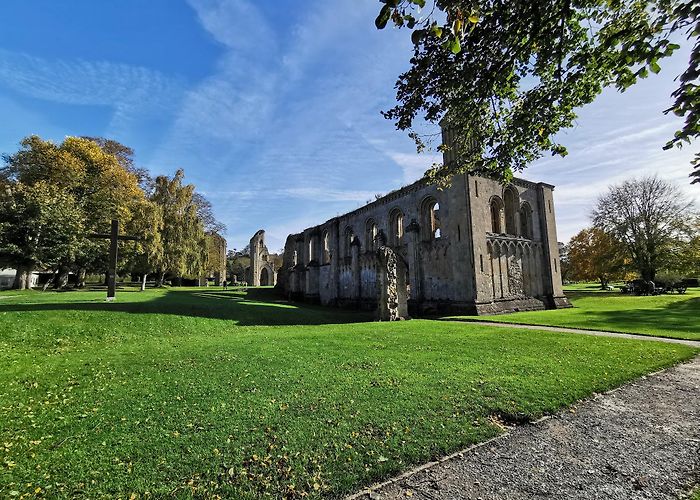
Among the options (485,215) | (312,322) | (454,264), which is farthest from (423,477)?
(485,215)

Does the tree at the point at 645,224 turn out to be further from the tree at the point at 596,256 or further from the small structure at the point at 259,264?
the small structure at the point at 259,264

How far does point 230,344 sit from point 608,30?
9838mm

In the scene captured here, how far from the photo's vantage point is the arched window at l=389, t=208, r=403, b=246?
24188 millimetres

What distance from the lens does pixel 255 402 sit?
4.65m

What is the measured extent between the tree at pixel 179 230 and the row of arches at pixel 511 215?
88.1ft

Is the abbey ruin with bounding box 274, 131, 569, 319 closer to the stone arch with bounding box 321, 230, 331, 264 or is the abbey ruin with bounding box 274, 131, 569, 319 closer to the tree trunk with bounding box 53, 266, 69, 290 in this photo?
the stone arch with bounding box 321, 230, 331, 264

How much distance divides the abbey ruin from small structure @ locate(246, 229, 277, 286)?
2694cm

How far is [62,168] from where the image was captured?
23.9m

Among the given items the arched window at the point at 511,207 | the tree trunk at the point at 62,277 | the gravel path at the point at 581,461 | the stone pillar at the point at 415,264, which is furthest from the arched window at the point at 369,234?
the tree trunk at the point at 62,277

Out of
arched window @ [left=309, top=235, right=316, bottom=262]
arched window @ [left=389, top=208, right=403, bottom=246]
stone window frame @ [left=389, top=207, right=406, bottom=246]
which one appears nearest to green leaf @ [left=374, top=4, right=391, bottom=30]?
stone window frame @ [left=389, top=207, right=406, bottom=246]

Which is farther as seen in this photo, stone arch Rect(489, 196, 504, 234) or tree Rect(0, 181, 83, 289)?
stone arch Rect(489, 196, 504, 234)

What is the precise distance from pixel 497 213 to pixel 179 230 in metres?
27.5

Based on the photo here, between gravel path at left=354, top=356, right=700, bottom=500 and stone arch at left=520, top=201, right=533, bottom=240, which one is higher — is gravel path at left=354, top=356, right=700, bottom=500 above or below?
below

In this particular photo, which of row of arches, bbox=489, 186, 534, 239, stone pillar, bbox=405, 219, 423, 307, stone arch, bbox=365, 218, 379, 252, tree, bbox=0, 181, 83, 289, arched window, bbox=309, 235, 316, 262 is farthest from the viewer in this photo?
arched window, bbox=309, 235, 316, 262
